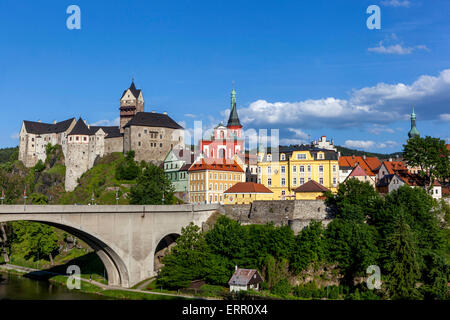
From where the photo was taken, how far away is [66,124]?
120 meters

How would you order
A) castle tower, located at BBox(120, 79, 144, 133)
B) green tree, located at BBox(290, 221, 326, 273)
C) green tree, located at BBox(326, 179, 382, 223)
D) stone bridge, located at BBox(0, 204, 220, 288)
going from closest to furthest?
1. stone bridge, located at BBox(0, 204, 220, 288)
2. green tree, located at BBox(290, 221, 326, 273)
3. green tree, located at BBox(326, 179, 382, 223)
4. castle tower, located at BBox(120, 79, 144, 133)

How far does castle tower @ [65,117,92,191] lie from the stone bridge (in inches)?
2060

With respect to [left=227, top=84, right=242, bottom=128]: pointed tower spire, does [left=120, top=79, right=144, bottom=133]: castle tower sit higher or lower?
higher

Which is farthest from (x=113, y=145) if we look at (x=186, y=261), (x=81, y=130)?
(x=186, y=261)

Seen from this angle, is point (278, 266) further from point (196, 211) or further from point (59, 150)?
point (59, 150)

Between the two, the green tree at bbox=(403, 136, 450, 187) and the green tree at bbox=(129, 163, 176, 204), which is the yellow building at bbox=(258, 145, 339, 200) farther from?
the green tree at bbox=(129, 163, 176, 204)

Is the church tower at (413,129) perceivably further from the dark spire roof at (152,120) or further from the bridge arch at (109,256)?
the bridge arch at (109,256)

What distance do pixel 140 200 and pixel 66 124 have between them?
187ft

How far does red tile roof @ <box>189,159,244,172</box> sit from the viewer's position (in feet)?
270

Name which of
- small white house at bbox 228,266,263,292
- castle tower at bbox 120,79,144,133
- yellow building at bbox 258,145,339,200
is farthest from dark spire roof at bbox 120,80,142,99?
small white house at bbox 228,266,263,292

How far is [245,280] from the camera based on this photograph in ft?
165

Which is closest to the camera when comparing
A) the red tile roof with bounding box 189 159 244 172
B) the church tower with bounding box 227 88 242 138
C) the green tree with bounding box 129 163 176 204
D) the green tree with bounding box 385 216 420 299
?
the green tree with bounding box 385 216 420 299

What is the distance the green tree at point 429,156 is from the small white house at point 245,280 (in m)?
34.7

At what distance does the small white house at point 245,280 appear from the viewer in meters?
50.1
